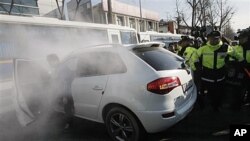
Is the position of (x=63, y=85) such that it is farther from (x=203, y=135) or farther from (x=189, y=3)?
(x=189, y=3)

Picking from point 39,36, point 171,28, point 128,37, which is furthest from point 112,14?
point 171,28

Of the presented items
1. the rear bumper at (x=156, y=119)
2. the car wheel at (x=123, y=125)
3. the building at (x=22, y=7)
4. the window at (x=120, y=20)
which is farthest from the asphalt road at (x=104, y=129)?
the window at (x=120, y=20)

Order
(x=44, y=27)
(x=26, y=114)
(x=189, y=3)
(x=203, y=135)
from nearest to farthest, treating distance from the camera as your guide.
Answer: (x=203, y=135) < (x=26, y=114) < (x=44, y=27) < (x=189, y=3)

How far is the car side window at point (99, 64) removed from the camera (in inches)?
194

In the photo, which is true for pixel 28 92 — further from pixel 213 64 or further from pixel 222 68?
pixel 222 68

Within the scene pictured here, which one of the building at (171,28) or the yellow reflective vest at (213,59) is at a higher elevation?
the yellow reflective vest at (213,59)

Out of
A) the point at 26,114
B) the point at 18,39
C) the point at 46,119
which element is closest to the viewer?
the point at 26,114

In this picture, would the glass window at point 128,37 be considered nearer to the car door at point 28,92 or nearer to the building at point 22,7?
the building at point 22,7

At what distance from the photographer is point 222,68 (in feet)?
20.1

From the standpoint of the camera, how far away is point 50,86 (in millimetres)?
5891

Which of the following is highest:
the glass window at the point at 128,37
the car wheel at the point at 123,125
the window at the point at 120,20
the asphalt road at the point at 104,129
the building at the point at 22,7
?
the building at the point at 22,7

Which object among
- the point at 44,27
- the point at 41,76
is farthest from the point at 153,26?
the point at 41,76

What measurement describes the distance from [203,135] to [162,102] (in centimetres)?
119

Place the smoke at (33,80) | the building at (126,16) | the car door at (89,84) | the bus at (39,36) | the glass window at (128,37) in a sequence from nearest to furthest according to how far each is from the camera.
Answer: the car door at (89,84) < the smoke at (33,80) < the bus at (39,36) < the glass window at (128,37) < the building at (126,16)
